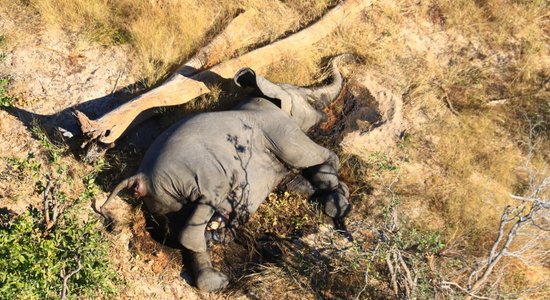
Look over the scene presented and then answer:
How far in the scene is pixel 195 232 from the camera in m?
5.62

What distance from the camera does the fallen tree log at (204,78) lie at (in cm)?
623

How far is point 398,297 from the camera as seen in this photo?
558 cm

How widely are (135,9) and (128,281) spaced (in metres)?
3.58

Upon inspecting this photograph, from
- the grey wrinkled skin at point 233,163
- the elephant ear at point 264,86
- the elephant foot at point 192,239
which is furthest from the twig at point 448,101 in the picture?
the elephant foot at point 192,239

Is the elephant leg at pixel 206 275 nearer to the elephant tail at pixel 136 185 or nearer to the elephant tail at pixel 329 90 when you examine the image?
the elephant tail at pixel 136 185

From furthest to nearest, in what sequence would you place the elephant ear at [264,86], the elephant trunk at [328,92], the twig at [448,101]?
the twig at [448,101], the elephant trunk at [328,92], the elephant ear at [264,86]

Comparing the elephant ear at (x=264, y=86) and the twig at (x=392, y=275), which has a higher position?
the elephant ear at (x=264, y=86)

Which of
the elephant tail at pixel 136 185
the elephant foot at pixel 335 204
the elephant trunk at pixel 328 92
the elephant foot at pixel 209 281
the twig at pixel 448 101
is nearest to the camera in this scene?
the elephant foot at pixel 209 281

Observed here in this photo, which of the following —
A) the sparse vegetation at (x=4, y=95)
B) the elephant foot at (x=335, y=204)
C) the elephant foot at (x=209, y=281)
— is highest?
the sparse vegetation at (x=4, y=95)

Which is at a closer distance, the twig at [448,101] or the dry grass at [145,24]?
the dry grass at [145,24]

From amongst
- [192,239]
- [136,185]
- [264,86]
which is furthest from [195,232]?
[264,86]

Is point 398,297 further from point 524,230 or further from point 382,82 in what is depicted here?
point 382,82

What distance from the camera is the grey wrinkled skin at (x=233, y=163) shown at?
5.77 meters

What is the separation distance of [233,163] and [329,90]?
2.15 meters
